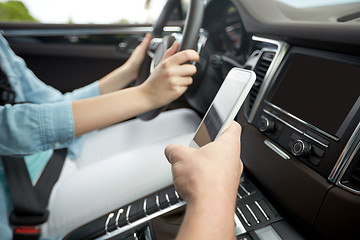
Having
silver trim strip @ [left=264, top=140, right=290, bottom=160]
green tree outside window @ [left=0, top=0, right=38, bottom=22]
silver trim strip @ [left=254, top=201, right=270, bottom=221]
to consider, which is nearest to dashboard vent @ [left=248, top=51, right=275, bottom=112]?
silver trim strip @ [left=264, top=140, right=290, bottom=160]

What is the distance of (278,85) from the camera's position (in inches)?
24.3

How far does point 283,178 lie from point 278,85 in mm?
213

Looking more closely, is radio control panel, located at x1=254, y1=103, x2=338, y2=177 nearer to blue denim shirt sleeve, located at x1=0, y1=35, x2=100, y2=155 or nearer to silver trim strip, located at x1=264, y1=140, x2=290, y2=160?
silver trim strip, located at x1=264, y1=140, x2=290, y2=160

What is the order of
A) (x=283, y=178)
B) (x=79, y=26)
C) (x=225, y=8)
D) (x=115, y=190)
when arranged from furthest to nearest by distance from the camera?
(x=79, y=26)
(x=225, y=8)
(x=115, y=190)
(x=283, y=178)

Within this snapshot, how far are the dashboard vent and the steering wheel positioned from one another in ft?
0.59

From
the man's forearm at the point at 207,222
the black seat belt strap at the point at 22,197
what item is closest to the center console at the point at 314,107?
the man's forearm at the point at 207,222

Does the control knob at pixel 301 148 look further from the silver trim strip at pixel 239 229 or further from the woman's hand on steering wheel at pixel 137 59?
the woman's hand on steering wheel at pixel 137 59

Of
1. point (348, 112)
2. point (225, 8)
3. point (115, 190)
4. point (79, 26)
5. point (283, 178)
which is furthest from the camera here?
point (79, 26)

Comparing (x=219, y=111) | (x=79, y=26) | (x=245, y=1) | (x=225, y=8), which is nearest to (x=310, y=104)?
(x=219, y=111)

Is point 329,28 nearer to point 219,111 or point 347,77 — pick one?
point 347,77

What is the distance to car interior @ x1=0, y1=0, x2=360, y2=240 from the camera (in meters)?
0.46

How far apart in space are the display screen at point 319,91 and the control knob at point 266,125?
0.04 m

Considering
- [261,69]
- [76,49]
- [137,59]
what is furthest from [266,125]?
[76,49]

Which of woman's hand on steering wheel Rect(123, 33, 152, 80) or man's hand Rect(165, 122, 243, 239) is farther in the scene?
woman's hand on steering wheel Rect(123, 33, 152, 80)
